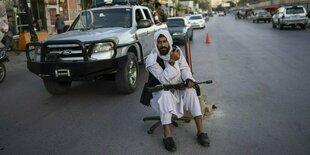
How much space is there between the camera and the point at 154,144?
4.19 metres

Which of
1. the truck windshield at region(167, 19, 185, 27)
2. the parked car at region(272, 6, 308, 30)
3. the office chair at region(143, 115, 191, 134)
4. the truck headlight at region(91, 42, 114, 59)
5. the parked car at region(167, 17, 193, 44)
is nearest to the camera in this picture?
the office chair at region(143, 115, 191, 134)

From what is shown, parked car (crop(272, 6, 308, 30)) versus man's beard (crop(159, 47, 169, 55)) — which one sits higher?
parked car (crop(272, 6, 308, 30))

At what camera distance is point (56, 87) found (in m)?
6.94

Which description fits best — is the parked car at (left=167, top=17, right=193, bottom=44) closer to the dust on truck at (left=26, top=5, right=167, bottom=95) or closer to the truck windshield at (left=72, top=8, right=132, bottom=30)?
the truck windshield at (left=72, top=8, right=132, bottom=30)

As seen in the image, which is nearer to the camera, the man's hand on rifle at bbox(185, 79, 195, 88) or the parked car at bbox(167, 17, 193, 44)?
the man's hand on rifle at bbox(185, 79, 195, 88)

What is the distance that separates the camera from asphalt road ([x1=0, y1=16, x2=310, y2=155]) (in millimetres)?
4098

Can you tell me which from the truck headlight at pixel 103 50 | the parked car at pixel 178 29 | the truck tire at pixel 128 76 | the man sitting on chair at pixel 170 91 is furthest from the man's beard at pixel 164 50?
the parked car at pixel 178 29

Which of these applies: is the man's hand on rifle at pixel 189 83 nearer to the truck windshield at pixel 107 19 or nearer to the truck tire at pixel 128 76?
A: the truck tire at pixel 128 76

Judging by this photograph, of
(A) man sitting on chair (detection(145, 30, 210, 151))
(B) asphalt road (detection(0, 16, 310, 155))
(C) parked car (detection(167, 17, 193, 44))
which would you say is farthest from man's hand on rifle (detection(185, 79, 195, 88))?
(C) parked car (detection(167, 17, 193, 44))

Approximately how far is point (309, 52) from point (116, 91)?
8.17 m

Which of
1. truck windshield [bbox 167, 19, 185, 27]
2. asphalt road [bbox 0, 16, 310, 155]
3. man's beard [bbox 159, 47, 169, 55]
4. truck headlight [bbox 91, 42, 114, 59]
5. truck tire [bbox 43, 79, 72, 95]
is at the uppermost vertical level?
truck windshield [bbox 167, 19, 185, 27]

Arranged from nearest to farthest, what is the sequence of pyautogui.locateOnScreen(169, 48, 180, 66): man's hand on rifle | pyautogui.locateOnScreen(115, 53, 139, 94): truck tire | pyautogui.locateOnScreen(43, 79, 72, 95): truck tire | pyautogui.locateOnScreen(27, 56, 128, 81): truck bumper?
pyautogui.locateOnScreen(169, 48, 180, 66): man's hand on rifle → pyautogui.locateOnScreen(27, 56, 128, 81): truck bumper → pyautogui.locateOnScreen(115, 53, 139, 94): truck tire → pyautogui.locateOnScreen(43, 79, 72, 95): truck tire

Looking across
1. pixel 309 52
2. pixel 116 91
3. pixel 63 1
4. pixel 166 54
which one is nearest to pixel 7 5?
pixel 63 1

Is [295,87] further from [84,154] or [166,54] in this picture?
[84,154]
